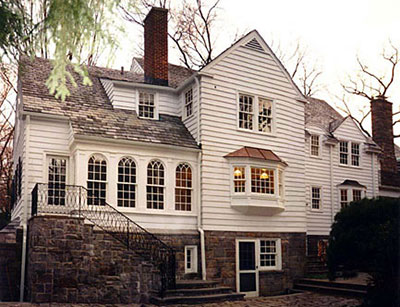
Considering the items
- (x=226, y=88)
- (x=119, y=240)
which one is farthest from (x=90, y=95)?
(x=119, y=240)

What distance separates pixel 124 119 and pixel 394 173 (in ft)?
56.4

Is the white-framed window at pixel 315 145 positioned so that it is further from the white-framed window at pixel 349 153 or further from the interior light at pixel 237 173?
the interior light at pixel 237 173

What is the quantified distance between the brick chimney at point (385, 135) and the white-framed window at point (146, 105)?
13692 mm

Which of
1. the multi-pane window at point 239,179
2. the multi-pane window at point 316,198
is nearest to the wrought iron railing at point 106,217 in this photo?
the multi-pane window at point 239,179

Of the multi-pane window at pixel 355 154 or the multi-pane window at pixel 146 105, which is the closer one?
the multi-pane window at pixel 146 105

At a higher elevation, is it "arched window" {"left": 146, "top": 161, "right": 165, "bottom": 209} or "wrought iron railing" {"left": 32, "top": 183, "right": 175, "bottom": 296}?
"arched window" {"left": 146, "top": 161, "right": 165, "bottom": 209}

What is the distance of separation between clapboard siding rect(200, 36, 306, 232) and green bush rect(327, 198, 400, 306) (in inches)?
208

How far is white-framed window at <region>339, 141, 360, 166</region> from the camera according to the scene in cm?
2553

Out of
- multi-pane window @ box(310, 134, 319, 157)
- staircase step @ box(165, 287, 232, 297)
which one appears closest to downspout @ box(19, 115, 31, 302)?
staircase step @ box(165, 287, 232, 297)

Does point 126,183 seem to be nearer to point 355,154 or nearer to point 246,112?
point 246,112

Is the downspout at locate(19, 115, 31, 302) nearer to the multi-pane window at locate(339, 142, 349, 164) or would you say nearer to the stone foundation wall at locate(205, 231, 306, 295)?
the stone foundation wall at locate(205, 231, 306, 295)

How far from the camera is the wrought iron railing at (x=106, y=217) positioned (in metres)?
14.8

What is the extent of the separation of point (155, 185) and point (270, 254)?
5.29 meters

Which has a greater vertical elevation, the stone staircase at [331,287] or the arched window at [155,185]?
the arched window at [155,185]
